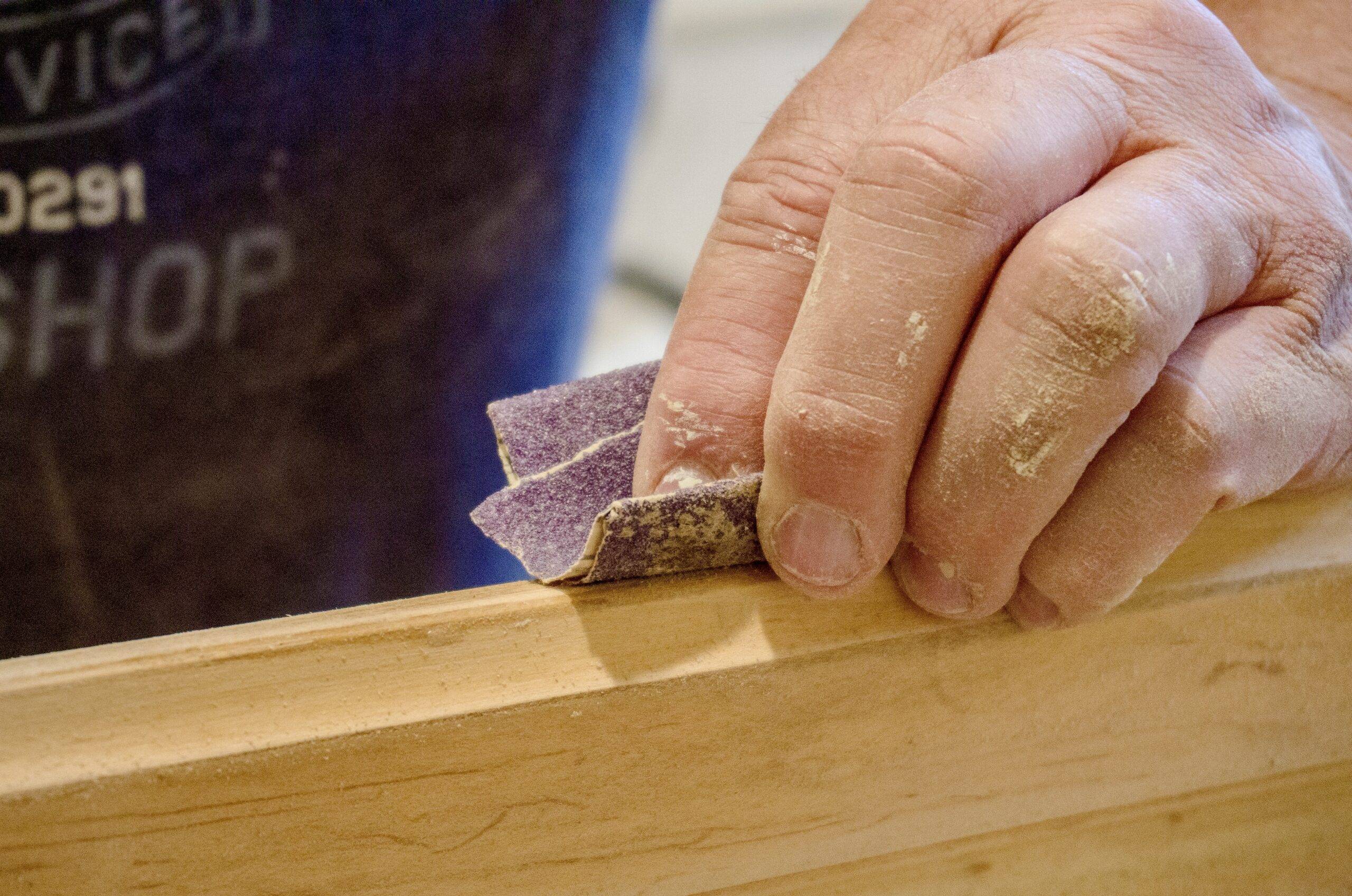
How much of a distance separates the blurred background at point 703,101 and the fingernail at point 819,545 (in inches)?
107

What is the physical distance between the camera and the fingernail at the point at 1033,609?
553mm

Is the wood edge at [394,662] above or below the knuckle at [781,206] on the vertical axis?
below

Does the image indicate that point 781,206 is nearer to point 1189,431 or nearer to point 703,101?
point 1189,431

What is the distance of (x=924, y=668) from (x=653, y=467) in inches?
7.7

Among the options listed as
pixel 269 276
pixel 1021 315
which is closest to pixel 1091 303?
pixel 1021 315

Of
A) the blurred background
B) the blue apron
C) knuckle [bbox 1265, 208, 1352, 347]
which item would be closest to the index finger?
knuckle [bbox 1265, 208, 1352, 347]

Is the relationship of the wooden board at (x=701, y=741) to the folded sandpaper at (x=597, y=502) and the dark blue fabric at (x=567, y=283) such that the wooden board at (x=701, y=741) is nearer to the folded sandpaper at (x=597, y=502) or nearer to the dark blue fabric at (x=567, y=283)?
the folded sandpaper at (x=597, y=502)

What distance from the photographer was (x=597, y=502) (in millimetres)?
590

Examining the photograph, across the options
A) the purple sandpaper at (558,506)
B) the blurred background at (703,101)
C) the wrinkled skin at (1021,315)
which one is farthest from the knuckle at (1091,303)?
the blurred background at (703,101)

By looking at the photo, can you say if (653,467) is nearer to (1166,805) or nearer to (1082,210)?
(1082,210)

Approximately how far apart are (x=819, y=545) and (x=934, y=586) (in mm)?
78

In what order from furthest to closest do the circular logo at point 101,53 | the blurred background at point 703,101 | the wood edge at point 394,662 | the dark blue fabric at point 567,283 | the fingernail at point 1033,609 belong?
the blurred background at point 703,101
the dark blue fabric at point 567,283
the circular logo at point 101,53
the fingernail at point 1033,609
the wood edge at point 394,662

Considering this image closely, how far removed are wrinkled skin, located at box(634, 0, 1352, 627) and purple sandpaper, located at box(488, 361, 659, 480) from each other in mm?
62

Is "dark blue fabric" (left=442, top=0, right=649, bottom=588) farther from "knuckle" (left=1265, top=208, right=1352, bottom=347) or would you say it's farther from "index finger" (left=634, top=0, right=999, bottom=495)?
"knuckle" (left=1265, top=208, right=1352, bottom=347)
